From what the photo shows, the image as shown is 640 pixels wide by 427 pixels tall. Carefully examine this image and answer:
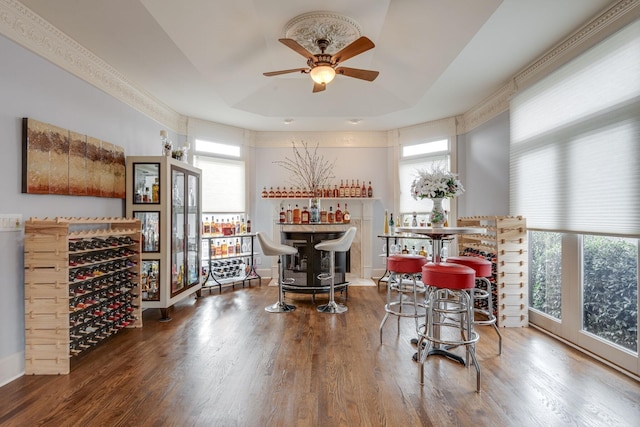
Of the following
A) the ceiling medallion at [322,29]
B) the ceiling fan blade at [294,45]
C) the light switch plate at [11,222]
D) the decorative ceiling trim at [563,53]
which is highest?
the ceiling medallion at [322,29]

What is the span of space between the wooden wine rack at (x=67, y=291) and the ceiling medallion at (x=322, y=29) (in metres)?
2.60

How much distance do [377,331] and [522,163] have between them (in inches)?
100

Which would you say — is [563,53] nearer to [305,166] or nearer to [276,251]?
[276,251]

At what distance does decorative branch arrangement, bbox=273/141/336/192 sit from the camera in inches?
254

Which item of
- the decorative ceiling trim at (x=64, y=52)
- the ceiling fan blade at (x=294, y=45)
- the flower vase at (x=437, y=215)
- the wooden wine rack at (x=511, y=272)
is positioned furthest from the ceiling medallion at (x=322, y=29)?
the wooden wine rack at (x=511, y=272)

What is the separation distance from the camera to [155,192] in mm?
3986

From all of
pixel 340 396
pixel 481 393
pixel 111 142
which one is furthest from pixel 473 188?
pixel 111 142

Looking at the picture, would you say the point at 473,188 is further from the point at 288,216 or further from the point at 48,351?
the point at 48,351

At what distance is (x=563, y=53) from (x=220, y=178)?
5024 mm

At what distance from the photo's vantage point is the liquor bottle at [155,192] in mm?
3959

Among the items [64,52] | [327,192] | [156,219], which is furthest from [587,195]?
[64,52]

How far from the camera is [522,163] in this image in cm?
391

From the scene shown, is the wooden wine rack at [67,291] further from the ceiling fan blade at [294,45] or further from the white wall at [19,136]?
the ceiling fan blade at [294,45]

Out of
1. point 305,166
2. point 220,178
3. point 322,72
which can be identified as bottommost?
point 220,178
